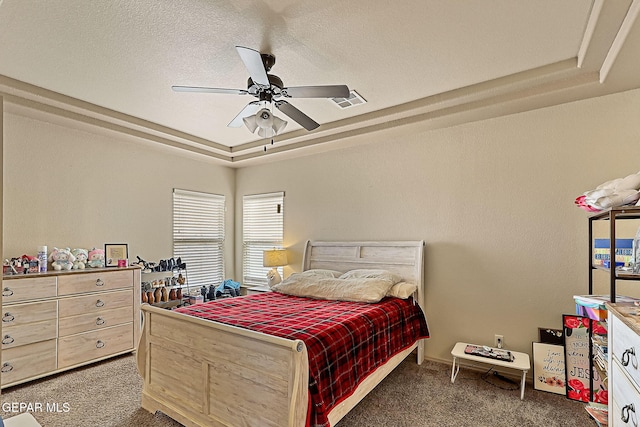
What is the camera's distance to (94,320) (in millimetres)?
3471

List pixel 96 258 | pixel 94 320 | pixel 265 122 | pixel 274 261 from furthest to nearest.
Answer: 1. pixel 274 261
2. pixel 96 258
3. pixel 94 320
4. pixel 265 122

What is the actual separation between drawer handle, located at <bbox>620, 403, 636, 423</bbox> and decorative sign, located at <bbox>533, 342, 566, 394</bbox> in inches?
55.5

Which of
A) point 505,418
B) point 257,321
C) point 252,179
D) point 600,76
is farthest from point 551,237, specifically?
point 252,179

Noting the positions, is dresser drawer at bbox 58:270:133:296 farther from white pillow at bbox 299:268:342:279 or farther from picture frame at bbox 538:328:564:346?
picture frame at bbox 538:328:564:346

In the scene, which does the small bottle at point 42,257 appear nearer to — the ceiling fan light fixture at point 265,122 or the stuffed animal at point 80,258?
the stuffed animal at point 80,258

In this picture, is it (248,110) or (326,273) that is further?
(326,273)

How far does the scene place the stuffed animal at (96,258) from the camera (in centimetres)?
372

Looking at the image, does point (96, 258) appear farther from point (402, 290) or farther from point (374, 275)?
point (402, 290)

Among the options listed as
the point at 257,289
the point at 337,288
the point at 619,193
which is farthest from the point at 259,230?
the point at 619,193

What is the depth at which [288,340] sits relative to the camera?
6.08 ft

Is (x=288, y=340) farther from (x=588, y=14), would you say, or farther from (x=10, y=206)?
(x=10, y=206)

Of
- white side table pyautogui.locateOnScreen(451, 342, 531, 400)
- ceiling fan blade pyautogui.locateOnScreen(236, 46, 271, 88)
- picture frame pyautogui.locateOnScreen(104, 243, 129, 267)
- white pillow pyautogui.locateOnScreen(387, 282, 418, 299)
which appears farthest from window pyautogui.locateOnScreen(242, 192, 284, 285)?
ceiling fan blade pyautogui.locateOnScreen(236, 46, 271, 88)

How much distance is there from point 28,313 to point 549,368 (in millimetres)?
4705

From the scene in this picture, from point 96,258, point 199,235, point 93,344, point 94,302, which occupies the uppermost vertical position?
point 199,235
